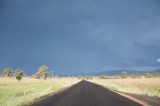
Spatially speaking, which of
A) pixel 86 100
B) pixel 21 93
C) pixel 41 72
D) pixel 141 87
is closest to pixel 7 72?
pixel 41 72

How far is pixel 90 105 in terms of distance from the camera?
55.9 ft

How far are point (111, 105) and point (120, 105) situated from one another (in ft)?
2.14

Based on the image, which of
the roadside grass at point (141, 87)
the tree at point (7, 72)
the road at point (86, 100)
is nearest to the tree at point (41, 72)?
the tree at point (7, 72)

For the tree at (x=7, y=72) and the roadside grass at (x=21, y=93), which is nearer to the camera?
the roadside grass at (x=21, y=93)

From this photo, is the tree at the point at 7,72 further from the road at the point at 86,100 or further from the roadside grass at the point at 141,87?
the road at the point at 86,100

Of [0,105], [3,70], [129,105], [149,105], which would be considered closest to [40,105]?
A: [0,105]

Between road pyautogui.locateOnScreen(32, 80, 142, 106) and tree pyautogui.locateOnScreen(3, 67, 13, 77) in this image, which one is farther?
tree pyautogui.locateOnScreen(3, 67, 13, 77)

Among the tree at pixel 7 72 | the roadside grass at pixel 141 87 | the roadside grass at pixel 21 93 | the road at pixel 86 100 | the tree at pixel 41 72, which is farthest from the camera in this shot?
the tree at pixel 7 72

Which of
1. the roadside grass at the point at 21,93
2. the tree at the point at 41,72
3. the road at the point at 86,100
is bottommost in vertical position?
the road at the point at 86,100

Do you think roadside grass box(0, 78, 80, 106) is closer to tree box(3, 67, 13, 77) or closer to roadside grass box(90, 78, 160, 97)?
roadside grass box(90, 78, 160, 97)

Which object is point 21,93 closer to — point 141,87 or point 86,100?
point 86,100

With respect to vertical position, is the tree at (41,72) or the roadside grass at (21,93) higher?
the tree at (41,72)

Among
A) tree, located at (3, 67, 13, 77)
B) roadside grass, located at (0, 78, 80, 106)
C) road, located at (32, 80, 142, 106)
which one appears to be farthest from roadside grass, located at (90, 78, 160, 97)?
tree, located at (3, 67, 13, 77)

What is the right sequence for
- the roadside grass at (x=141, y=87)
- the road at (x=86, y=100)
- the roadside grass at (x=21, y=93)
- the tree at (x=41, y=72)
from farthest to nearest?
the tree at (x=41, y=72) < the roadside grass at (x=141, y=87) < the roadside grass at (x=21, y=93) < the road at (x=86, y=100)
